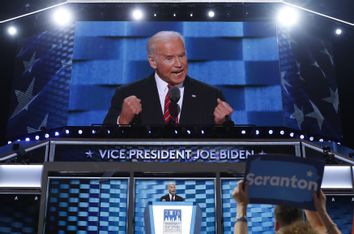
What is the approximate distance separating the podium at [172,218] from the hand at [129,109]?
10.2 feet

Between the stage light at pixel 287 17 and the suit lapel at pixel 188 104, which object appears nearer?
the suit lapel at pixel 188 104

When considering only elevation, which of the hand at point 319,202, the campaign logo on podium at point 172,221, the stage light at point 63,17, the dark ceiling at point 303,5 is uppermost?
the dark ceiling at point 303,5

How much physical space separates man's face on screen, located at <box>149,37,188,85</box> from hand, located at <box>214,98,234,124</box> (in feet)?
3.00

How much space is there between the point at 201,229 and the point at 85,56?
193 inches

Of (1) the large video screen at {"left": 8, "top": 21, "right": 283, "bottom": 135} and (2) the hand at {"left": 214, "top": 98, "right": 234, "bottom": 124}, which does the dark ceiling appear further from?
(2) the hand at {"left": 214, "top": 98, "right": 234, "bottom": 124}

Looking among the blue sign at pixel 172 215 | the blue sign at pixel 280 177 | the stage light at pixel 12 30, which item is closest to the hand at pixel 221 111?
the blue sign at pixel 172 215

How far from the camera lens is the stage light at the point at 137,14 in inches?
478

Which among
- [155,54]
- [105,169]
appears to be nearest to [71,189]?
[105,169]

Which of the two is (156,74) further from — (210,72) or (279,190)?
(279,190)

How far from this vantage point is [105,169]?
8.48 meters

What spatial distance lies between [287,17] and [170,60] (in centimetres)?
281

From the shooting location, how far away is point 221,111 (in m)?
11.1

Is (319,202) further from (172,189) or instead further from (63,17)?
(63,17)

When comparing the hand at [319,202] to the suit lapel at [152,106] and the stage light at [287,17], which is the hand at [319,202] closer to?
the suit lapel at [152,106]
